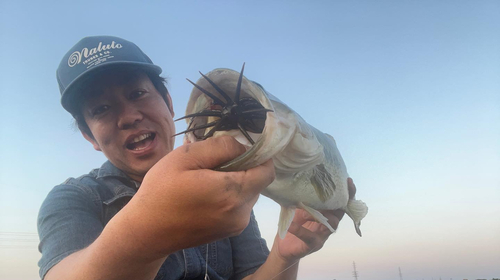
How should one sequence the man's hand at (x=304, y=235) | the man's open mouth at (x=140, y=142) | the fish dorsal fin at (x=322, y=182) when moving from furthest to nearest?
the man's hand at (x=304, y=235) → the man's open mouth at (x=140, y=142) → the fish dorsal fin at (x=322, y=182)

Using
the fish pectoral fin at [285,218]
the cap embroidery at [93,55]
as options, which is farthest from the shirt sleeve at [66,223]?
the fish pectoral fin at [285,218]

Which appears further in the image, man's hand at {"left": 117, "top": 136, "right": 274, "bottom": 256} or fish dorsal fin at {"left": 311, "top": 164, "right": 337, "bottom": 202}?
fish dorsal fin at {"left": 311, "top": 164, "right": 337, "bottom": 202}

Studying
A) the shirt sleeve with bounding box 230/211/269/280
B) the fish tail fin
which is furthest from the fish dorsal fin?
the shirt sleeve with bounding box 230/211/269/280

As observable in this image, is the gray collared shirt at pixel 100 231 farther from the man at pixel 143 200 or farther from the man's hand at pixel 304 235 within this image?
the man's hand at pixel 304 235

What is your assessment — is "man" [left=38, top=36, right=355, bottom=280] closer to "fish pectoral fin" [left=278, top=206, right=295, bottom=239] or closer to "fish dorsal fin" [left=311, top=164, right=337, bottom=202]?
"fish pectoral fin" [left=278, top=206, right=295, bottom=239]

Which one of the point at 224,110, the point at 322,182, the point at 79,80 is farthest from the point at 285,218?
the point at 79,80

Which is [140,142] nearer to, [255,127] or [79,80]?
[79,80]
